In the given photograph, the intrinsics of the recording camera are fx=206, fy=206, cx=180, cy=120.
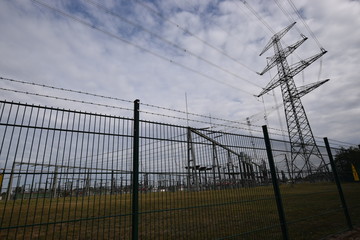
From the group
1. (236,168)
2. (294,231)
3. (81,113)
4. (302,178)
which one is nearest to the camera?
(81,113)

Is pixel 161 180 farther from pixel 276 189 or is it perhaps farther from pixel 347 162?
pixel 347 162

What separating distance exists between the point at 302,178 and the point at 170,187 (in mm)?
5556

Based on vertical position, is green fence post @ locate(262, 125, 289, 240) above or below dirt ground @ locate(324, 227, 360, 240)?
above

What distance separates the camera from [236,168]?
5.50 m

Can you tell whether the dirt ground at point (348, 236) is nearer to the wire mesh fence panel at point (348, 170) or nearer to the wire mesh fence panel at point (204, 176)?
the wire mesh fence panel at point (204, 176)

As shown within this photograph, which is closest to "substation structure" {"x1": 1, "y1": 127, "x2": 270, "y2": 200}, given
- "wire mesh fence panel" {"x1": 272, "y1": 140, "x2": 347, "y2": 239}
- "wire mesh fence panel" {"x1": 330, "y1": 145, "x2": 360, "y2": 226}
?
"wire mesh fence panel" {"x1": 272, "y1": 140, "x2": 347, "y2": 239}

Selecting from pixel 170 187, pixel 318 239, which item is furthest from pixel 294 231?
pixel 170 187

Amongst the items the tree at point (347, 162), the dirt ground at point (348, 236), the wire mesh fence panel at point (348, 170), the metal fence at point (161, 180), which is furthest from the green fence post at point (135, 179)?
the tree at point (347, 162)

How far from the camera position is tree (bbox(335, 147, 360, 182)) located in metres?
9.31

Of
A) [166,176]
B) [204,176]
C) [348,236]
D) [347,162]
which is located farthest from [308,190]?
[166,176]

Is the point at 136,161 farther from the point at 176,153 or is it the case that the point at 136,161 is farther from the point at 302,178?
the point at 302,178

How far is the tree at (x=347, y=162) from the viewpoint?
30.6ft

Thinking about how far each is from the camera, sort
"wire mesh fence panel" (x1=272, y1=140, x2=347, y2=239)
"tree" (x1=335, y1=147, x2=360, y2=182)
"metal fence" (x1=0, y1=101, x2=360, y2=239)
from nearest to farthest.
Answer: "metal fence" (x1=0, y1=101, x2=360, y2=239)
"wire mesh fence panel" (x1=272, y1=140, x2=347, y2=239)
"tree" (x1=335, y1=147, x2=360, y2=182)

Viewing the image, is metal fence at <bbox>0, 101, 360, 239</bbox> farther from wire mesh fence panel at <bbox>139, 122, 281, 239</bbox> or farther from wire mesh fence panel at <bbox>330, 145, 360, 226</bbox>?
wire mesh fence panel at <bbox>330, 145, 360, 226</bbox>
